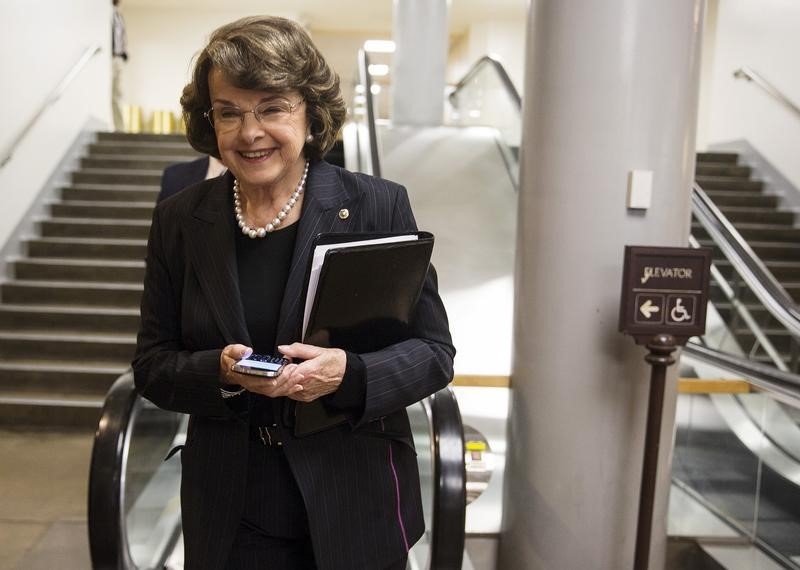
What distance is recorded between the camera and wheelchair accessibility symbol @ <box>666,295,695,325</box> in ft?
7.93

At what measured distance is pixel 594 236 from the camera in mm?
2730

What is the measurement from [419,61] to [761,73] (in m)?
4.48

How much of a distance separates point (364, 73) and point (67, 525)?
566cm

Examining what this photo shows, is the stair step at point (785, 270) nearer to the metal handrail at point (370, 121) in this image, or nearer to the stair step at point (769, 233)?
the stair step at point (769, 233)

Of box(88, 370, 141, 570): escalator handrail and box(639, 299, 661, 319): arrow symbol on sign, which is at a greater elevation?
box(639, 299, 661, 319): arrow symbol on sign

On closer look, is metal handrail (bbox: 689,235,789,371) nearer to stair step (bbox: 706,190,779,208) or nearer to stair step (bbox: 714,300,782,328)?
stair step (bbox: 714,300,782,328)

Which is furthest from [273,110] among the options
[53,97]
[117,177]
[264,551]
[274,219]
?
[117,177]

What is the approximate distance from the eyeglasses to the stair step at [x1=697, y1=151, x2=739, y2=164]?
9550 millimetres

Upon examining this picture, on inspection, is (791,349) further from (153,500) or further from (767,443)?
(153,500)

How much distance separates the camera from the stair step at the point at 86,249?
8008 millimetres

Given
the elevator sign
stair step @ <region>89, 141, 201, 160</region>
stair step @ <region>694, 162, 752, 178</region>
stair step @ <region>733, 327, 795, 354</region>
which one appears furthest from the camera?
stair step @ <region>89, 141, 201, 160</region>

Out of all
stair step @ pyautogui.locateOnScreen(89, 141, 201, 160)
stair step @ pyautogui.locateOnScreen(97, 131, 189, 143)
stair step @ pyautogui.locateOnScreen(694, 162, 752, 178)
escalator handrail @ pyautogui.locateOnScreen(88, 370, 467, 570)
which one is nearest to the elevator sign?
escalator handrail @ pyautogui.locateOnScreen(88, 370, 467, 570)

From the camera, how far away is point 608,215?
271cm

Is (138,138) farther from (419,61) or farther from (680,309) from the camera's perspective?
(680,309)
